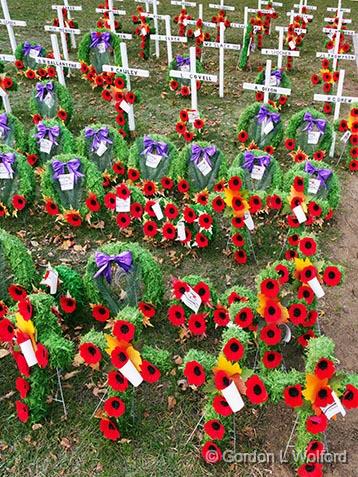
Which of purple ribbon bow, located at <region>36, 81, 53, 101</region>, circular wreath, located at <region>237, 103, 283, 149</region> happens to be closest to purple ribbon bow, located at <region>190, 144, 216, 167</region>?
circular wreath, located at <region>237, 103, 283, 149</region>

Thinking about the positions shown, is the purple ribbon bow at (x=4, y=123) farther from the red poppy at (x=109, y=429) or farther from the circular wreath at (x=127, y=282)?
the red poppy at (x=109, y=429)

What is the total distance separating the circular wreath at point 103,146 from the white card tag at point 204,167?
1.05 metres

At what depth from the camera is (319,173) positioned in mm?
5844

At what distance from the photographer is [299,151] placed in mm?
6727

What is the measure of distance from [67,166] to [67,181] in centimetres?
17

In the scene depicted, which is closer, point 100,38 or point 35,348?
point 35,348

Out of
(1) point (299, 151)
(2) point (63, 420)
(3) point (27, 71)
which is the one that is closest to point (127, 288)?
(2) point (63, 420)

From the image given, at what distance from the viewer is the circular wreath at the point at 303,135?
6758 millimetres

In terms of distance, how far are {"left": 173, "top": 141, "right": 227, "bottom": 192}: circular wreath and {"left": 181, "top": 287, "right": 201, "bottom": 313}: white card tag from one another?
2316 millimetres

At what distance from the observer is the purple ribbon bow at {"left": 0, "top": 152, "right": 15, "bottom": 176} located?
5727 mm

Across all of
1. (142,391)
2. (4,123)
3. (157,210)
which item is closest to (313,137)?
(157,210)

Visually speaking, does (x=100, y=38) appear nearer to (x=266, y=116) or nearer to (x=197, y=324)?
(x=266, y=116)

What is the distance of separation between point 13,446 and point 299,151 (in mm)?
4939

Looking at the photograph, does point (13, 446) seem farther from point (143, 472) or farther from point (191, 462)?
point (191, 462)
